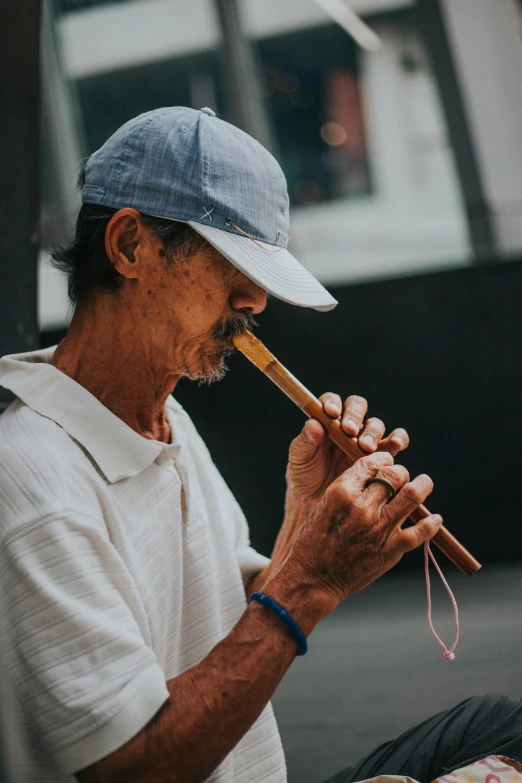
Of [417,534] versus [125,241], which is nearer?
[417,534]

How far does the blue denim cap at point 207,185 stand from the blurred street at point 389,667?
1.23 meters

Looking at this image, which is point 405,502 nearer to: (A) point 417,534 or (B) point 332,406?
(A) point 417,534

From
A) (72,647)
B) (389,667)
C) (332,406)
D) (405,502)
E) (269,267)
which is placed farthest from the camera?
(389,667)

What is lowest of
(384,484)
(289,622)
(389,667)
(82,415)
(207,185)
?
(389,667)

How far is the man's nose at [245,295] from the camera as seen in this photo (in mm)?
1056

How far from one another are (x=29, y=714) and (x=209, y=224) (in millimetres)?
584

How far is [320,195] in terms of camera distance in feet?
11.0

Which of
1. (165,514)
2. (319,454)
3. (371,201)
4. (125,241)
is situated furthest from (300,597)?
(371,201)

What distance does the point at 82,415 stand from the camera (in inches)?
39.3

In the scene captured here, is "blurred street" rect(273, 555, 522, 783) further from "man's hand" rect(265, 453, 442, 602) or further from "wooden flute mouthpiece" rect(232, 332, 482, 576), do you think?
"man's hand" rect(265, 453, 442, 602)

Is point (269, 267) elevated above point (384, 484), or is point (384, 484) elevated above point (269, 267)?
point (269, 267)

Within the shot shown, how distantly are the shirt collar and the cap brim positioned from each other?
0.25 metres

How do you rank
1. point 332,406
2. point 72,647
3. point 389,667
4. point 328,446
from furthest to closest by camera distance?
point 389,667
point 328,446
point 332,406
point 72,647

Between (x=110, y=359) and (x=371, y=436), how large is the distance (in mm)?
364
